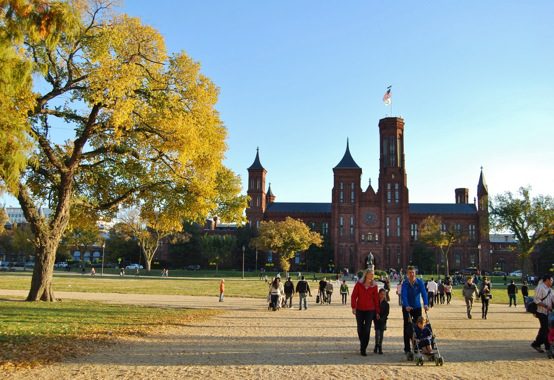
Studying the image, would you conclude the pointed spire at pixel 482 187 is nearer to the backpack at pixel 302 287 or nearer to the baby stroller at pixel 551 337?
the backpack at pixel 302 287

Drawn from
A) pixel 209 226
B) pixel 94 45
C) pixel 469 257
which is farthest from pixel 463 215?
pixel 94 45

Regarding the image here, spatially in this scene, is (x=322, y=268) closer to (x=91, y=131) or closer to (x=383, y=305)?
(x=91, y=131)

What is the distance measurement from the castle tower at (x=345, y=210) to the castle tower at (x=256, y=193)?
15.6m

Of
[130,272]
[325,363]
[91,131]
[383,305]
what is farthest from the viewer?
[130,272]

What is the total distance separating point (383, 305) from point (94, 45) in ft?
43.6

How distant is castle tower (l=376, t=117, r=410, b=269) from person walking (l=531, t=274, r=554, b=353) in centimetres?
7973

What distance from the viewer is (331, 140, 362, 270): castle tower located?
300 ft

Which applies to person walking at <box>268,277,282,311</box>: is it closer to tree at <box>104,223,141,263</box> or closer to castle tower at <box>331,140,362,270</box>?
castle tower at <box>331,140,362,270</box>

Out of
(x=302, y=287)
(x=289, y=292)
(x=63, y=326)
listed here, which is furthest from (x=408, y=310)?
(x=289, y=292)

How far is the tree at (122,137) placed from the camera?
17469mm

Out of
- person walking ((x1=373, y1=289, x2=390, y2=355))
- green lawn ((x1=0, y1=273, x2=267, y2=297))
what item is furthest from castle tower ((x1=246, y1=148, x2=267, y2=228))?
person walking ((x1=373, y1=289, x2=390, y2=355))

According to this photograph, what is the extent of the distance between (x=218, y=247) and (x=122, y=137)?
235 feet

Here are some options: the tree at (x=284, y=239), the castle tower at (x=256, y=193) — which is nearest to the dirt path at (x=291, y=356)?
the tree at (x=284, y=239)

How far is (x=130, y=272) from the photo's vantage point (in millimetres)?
75875
